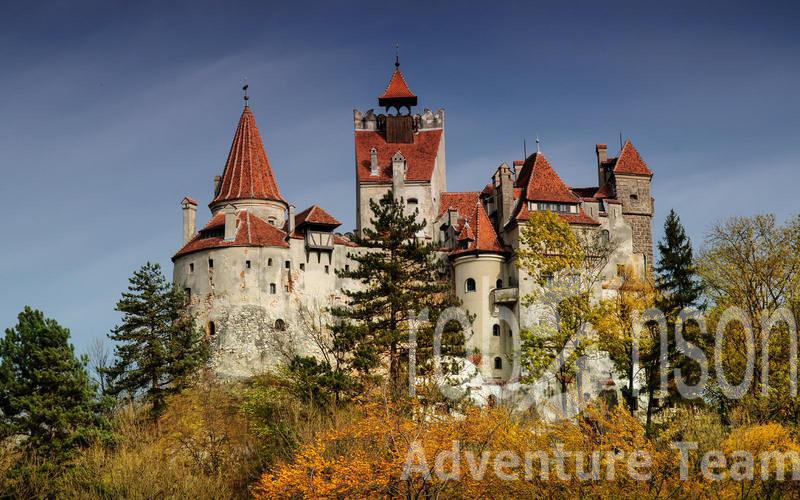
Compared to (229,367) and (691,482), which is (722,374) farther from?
(229,367)

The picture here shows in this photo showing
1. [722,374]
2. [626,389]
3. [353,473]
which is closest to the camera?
[353,473]

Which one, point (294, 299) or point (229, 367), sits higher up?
point (294, 299)

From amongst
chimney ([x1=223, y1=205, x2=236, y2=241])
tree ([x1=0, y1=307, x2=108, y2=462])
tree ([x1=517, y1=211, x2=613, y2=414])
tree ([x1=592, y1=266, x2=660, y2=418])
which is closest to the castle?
chimney ([x1=223, y1=205, x2=236, y2=241])

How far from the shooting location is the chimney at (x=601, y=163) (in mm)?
67312

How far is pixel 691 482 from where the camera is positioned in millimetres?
32531

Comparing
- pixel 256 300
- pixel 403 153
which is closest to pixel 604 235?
pixel 403 153

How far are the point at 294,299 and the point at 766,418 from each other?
30.0 metres

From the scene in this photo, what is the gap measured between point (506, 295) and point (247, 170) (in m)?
19.7

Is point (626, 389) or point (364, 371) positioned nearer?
point (364, 371)

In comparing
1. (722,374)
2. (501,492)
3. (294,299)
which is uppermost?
(294,299)

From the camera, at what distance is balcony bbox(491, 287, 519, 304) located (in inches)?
2264

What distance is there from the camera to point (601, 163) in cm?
6769

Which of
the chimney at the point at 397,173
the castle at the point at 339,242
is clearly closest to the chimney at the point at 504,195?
the castle at the point at 339,242

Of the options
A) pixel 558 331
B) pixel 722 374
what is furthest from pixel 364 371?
pixel 722 374
